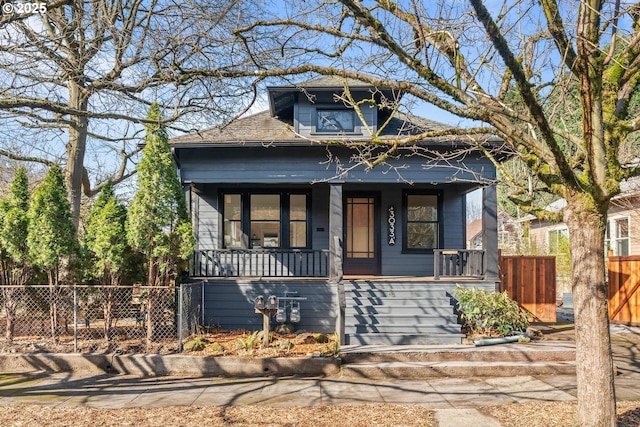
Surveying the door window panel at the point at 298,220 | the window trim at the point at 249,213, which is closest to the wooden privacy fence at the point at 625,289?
the window trim at the point at 249,213

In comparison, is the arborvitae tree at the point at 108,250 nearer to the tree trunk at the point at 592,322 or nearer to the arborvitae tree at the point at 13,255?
the arborvitae tree at the point at 13,255

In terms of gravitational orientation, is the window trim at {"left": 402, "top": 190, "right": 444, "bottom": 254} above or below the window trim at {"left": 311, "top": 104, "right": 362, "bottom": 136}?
below

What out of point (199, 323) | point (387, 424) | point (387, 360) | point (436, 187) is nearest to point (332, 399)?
point (387, 424)

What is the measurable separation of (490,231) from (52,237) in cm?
924

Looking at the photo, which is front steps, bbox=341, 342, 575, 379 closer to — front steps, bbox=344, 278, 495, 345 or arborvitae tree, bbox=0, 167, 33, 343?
front steps, bbox=344, 278, 495, 345

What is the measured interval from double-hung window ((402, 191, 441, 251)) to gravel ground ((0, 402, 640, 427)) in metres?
6.92

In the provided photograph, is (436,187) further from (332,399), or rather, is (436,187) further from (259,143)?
(332,399)

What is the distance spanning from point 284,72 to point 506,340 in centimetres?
672

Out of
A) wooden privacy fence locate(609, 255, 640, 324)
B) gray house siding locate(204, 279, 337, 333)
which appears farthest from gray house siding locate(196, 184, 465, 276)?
wooden privacy fence locate(609, 255, 640, 324)

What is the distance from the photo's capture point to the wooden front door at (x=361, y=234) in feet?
41.8

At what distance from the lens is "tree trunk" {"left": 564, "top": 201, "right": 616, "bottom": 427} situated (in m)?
4.61

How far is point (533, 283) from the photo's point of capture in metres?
11.8

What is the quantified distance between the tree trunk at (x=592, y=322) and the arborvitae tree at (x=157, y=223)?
6711 mm

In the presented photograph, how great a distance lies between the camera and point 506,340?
8836 millimetres
